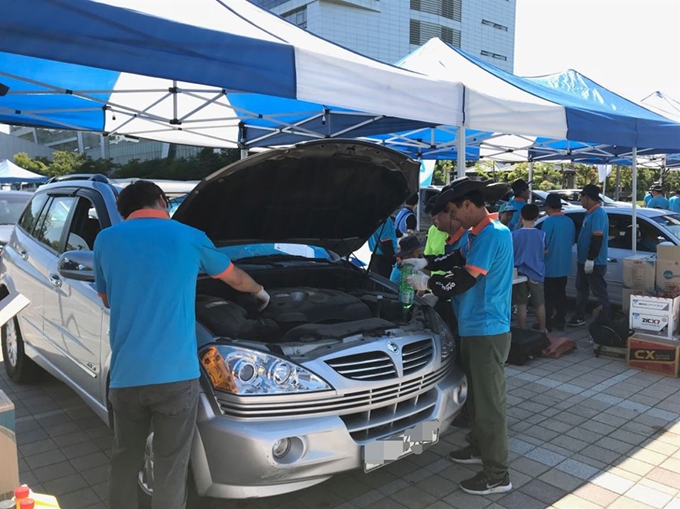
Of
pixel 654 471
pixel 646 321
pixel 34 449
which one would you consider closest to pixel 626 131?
pixel 646 321

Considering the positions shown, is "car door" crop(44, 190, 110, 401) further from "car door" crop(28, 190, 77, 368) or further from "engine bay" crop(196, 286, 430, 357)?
"engine bay" crop(196, 286, 430, 357)

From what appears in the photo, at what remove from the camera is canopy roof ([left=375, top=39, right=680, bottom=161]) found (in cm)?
552

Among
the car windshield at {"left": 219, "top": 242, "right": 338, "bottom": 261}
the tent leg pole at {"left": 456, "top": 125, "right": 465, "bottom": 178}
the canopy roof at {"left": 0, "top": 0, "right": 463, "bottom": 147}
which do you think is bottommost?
the car windshield at {"left": 219, "top": 242, "right": 338, "bottom": 261}

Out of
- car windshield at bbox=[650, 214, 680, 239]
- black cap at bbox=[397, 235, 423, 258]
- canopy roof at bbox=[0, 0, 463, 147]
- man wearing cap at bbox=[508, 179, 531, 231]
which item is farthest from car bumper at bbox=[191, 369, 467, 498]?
car windshield at bbox=[650, 214, 680, 239]

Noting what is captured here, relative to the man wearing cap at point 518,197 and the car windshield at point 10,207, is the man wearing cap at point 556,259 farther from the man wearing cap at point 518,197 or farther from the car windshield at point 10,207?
the car windshield at point 10,207

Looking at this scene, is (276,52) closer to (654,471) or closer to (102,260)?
(102,260)

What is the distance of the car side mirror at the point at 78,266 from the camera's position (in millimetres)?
3129

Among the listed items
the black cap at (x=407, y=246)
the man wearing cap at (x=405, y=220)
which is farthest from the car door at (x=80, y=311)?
the man wearing cap at (x=405, y=220)

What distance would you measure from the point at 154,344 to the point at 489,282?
1930 millimetres

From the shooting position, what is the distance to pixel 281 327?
11.2 feet

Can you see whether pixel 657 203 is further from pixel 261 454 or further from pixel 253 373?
pixel 261 454

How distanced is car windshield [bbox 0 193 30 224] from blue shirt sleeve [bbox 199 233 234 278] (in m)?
9.64

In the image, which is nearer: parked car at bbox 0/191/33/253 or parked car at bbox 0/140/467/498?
parked car at bbox 0/140/467/498

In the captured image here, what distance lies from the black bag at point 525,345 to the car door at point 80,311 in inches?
165
